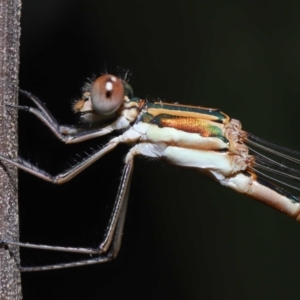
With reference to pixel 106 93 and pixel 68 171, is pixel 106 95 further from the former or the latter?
pixel 68 171

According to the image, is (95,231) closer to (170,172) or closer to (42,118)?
(170,172)

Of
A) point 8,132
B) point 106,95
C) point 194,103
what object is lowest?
point 8,132

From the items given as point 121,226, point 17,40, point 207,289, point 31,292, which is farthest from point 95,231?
point 17,40

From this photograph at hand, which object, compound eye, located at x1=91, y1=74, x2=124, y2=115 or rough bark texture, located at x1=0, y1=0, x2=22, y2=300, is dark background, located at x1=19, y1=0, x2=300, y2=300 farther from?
rough bark texture, located at x1=0, y1=0, x2=22, y2=300

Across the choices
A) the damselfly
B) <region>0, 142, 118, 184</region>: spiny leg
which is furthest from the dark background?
<region>0, 142, 118, 184</region>: spiny leg

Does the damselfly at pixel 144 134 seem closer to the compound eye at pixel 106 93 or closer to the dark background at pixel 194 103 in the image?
the compound eye at pixel 106 93

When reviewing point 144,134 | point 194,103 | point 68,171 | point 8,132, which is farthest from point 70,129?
point 194,103

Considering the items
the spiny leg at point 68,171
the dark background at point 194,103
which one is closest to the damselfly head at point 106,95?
the spiny leg at point 68,171
